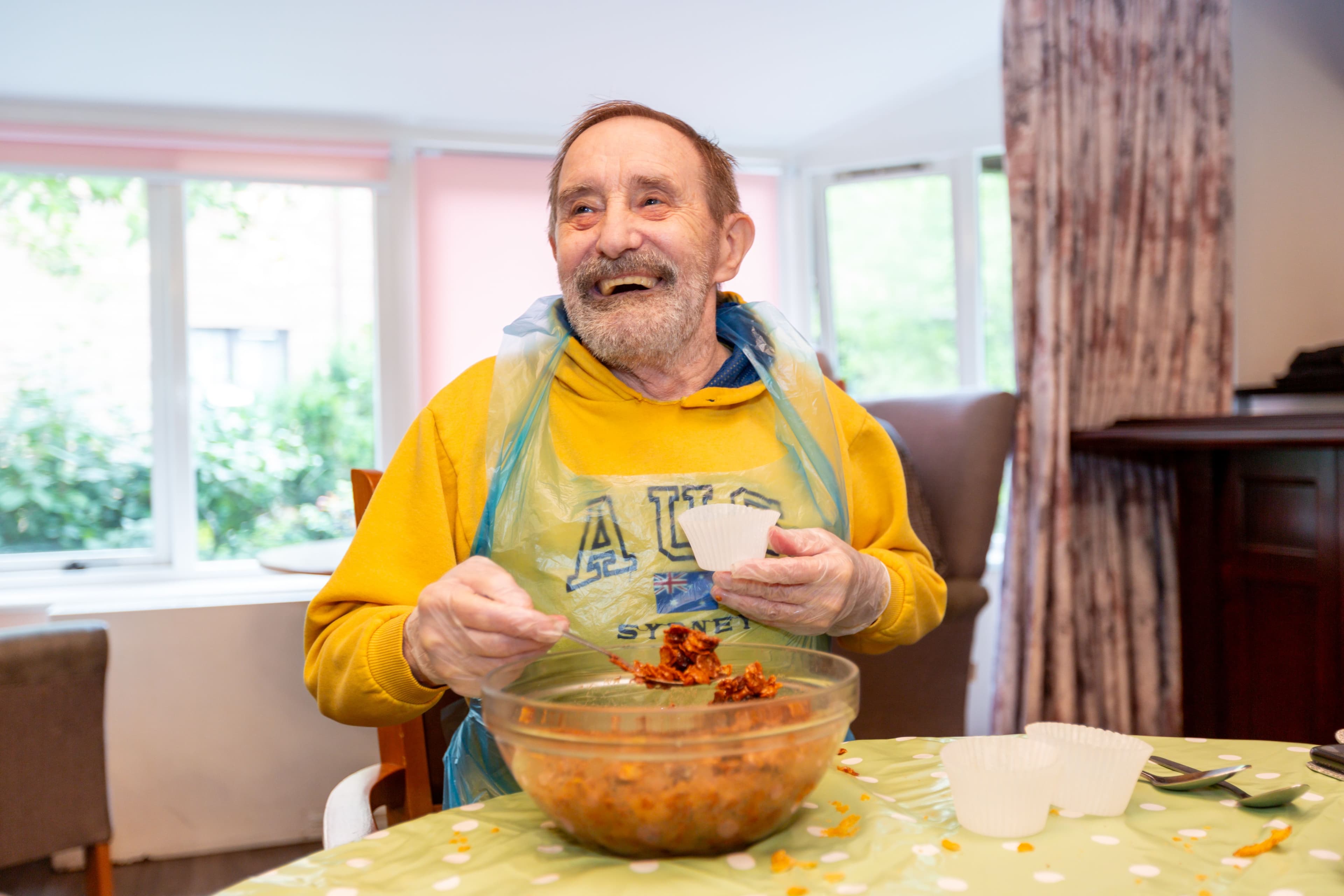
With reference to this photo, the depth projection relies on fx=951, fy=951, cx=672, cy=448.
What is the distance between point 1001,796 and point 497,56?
329cm

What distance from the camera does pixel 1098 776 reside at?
770 millimetres


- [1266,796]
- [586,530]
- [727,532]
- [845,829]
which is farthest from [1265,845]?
[586,530]

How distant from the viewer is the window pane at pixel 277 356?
12.5ft

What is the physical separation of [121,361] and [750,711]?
3.81m

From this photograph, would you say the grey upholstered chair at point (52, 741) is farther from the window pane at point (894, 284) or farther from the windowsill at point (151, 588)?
the window pane at point (894, 284)

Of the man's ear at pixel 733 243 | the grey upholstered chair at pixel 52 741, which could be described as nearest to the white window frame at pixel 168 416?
the grey upholstered chair at pixel 52 741

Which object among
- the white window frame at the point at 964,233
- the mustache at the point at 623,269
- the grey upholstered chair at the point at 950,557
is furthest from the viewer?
the white window frame at the point at 964,233

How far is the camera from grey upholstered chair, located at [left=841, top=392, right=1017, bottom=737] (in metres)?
2.62

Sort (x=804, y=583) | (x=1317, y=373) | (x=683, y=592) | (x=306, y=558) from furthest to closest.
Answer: (x=1317, y=373) → (x=306, y=558) → (x=683, y=592) → (x=804, y=583)

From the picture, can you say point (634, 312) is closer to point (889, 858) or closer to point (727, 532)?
point (727, 532)

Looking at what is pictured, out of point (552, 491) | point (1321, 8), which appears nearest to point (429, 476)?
point (552, 491)

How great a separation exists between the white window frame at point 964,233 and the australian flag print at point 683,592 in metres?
3.16

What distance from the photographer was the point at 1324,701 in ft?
7.58

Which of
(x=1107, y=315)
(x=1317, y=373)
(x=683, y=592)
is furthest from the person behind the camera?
(x=1107, y=315)
